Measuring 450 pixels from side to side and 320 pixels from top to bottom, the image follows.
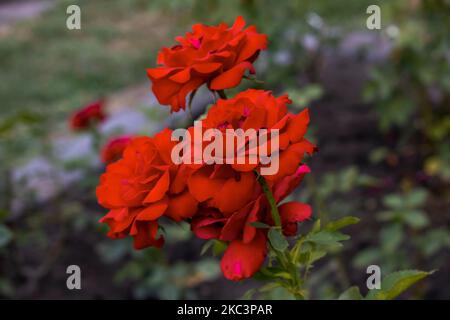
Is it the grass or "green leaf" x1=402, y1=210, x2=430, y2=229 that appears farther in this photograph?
the grass

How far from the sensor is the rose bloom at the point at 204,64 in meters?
0.96

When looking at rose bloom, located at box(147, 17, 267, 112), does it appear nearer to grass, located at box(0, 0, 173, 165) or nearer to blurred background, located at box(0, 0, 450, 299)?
blurred background, located at box(0, 0, 450, 299)

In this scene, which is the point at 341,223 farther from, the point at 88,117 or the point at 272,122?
the point at 88,117

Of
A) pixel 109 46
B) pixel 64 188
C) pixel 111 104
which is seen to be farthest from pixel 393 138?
pixel 109 46

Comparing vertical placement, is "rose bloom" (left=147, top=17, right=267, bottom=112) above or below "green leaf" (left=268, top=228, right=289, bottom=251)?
above

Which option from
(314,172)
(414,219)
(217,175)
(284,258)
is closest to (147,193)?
(217,175)

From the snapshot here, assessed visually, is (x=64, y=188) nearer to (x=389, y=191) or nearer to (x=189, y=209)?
(x=389, y=191)

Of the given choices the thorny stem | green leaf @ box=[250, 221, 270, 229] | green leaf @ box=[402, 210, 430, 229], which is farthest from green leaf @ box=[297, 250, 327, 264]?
green leaf @ box=[402, 210, 430, 229]

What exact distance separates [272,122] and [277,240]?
0.15m

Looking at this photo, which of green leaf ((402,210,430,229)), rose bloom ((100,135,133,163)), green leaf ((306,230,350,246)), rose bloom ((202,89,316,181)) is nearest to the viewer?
rose bloom ((202,89,316,181))

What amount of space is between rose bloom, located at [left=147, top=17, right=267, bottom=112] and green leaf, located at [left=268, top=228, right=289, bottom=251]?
0.20 m

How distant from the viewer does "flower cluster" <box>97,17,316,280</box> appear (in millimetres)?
839

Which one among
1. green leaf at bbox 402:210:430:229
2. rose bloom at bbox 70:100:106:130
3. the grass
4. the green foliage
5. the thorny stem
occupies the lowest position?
the green foliage

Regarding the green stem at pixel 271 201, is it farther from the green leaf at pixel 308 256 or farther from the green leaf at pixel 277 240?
the green leaf at pixel 308 256
